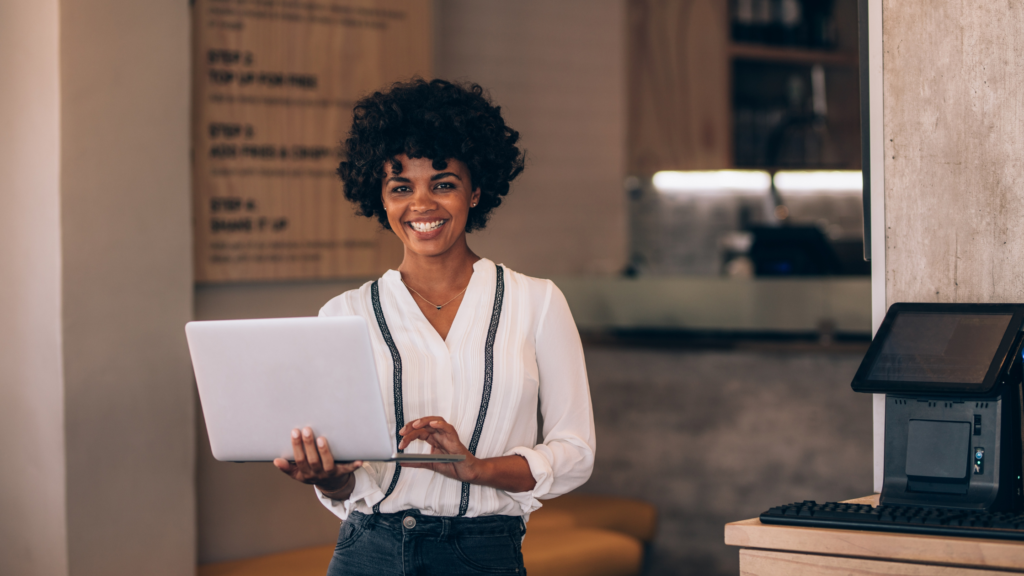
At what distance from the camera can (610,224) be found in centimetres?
492

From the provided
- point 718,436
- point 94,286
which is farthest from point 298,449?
point 718,436

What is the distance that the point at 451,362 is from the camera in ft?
4.89

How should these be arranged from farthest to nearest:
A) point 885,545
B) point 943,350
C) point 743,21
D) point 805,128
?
point 805,128 < point 743,21 < point 943,350 < point 885,545

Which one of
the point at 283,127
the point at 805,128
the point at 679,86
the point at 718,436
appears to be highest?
the point at 679,86

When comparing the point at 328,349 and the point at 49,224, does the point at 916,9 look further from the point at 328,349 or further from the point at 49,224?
the point at 49,224

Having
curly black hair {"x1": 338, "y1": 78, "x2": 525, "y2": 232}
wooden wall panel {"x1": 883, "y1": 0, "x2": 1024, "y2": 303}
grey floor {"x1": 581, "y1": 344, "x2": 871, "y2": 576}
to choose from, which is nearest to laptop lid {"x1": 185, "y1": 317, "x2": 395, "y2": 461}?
curly black hair {"x1": 338, "y1": 78, "x2": 525, "y2": 232}

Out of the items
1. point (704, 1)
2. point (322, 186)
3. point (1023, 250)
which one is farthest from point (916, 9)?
point (704, 1)

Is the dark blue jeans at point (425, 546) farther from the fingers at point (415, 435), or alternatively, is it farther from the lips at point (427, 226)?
the lips at point (427, 226)

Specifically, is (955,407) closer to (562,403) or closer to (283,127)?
(562,403)

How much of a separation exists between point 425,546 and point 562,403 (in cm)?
30

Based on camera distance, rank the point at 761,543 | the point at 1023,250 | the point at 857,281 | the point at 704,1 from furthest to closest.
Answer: the point at 704,1 < the point at 857,281 < the point at 1023,250 < the point at 761,543

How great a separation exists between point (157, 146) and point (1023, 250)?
1.95 m

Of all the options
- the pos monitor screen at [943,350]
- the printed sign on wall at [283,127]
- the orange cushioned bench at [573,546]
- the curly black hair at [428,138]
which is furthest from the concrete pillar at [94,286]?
the pos monitor screen at [943,350]

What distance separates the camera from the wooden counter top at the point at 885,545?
126cm
